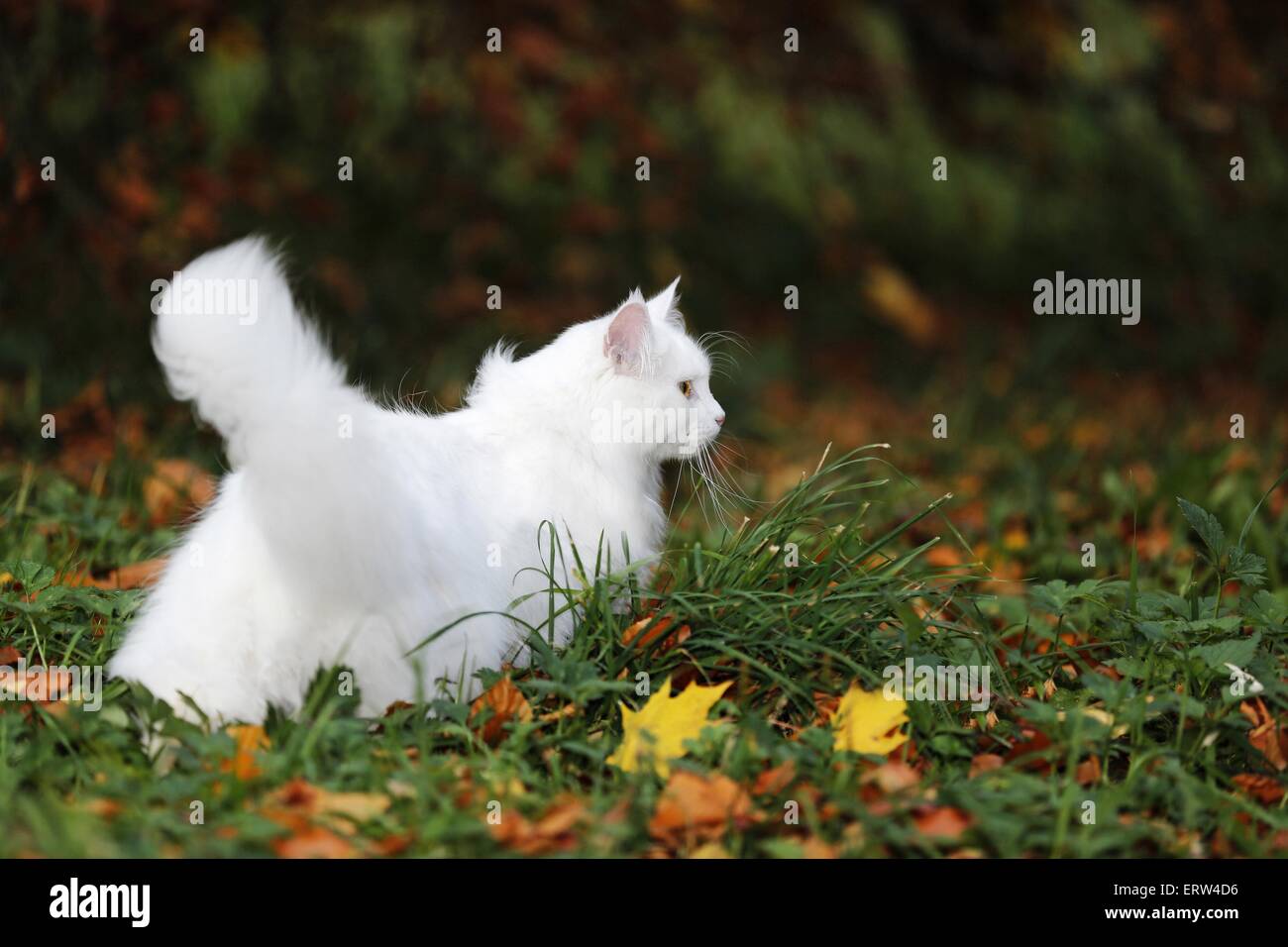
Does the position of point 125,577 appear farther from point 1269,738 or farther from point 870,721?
point 1269,738

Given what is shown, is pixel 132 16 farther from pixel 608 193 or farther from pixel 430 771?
pixel 430 771

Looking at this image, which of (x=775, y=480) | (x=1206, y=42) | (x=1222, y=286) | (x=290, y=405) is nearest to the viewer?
(x=290, y=405)

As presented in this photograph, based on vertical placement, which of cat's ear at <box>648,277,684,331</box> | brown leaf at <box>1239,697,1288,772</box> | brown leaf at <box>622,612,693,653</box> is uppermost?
cat's ear at <box>648,277,684,331</box>

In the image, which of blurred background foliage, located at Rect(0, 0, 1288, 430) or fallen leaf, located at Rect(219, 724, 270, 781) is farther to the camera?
blurred background foliage, located at Rect(0, 0, 1288, 430)

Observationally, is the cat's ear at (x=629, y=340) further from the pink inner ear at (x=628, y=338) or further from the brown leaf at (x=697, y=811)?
the brown leaf at (x=697, y=811)

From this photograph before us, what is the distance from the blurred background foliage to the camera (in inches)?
232

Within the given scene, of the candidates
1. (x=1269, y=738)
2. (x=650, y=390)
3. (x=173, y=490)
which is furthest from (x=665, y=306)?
(x=173, y=490)

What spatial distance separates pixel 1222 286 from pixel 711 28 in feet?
13.5

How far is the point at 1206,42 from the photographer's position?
319 inches

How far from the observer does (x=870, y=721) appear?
2.79 m

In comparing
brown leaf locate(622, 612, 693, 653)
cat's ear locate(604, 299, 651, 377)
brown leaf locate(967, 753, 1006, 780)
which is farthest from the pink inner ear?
brown leaf locate(967, 753, 1006, 780)

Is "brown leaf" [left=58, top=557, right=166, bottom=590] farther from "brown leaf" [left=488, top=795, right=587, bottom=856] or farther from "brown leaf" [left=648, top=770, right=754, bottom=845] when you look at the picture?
"brown leaf" [left=648, top=770, right=754, bottom=845]

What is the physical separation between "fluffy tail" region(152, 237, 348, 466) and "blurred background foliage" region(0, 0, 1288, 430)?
10.3 ft

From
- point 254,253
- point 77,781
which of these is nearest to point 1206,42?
point 254,253
